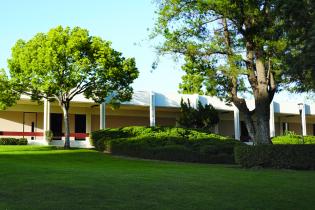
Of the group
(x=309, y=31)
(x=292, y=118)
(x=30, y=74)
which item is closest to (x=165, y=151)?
(x=30, y=74)

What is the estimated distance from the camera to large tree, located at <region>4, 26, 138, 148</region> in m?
31.2

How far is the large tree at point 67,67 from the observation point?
31250 millimetres

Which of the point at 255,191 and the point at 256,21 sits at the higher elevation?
the point at 256,21

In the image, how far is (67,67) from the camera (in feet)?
104

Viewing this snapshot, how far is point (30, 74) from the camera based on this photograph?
31672mm

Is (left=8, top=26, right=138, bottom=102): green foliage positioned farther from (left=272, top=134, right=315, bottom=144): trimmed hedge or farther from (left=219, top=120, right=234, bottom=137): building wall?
(left=219, top=120, right=234, bottom=137): building wall

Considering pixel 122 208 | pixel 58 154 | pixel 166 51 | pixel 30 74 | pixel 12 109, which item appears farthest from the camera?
pixel 12 109

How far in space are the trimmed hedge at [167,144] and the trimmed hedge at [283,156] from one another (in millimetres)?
4938

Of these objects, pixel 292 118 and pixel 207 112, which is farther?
pixel 292 118

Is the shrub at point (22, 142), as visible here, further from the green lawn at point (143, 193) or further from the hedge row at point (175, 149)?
the green lawn at point (143, 193)

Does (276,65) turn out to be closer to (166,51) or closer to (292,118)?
(166,51)

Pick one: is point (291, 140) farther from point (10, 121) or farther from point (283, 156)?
point (10, 121)

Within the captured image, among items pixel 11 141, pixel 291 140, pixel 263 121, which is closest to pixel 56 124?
pixel 11 141

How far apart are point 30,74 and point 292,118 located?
128ft
